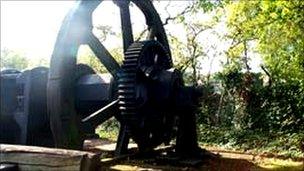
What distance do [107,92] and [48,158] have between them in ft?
15.5

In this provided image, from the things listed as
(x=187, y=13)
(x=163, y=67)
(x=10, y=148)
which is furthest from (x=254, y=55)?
(x=10, y=148)

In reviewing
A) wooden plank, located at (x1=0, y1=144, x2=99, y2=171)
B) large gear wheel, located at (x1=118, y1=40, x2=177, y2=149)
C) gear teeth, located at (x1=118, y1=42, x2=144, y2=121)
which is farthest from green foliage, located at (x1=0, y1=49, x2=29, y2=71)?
wooden plank, located at (x1=0, y1=144, x2=99, y2=171)

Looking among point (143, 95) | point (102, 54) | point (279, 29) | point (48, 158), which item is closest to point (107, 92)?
point (143, 95)

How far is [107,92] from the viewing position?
736 centimetres

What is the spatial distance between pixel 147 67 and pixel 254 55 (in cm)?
1379

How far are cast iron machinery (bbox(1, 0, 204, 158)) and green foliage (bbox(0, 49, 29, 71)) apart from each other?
33.1m

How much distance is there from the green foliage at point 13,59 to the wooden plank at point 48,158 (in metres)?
38.1

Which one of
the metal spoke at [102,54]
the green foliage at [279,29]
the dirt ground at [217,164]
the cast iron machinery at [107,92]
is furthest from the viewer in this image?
the green foliage at [279,29]

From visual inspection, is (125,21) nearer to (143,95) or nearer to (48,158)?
(143,95)

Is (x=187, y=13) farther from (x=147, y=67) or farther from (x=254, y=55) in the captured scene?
(x=147, y=67)

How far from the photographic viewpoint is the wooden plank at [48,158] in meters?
2.57

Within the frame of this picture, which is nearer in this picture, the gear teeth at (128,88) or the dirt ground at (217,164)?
the gear teeth at (128,88)

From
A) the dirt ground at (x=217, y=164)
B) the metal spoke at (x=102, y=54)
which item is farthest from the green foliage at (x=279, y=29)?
the metal spoke at (x=102, y=54)

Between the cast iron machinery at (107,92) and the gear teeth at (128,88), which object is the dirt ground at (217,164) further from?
the gear teeth at (128,88)
